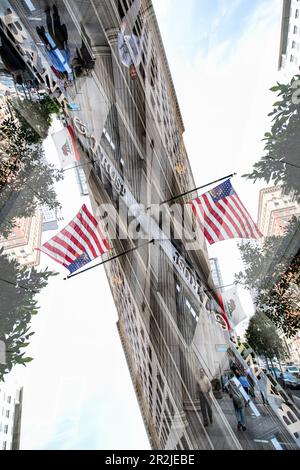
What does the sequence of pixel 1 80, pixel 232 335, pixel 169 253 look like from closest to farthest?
pixel 1 80
pixel 232 335
pixel 169 253

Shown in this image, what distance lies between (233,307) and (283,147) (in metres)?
4.06

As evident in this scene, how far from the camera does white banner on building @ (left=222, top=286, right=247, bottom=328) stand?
7039mm

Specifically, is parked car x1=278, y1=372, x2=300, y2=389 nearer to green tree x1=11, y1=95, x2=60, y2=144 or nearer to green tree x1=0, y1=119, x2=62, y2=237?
green tree x1=0, y1=119, x2=62, y2=237

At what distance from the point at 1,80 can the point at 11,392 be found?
6.78 metres

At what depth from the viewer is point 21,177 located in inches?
273

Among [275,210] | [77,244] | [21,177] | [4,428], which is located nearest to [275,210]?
[275,210]

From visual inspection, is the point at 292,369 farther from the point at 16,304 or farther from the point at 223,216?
the point at 16,304

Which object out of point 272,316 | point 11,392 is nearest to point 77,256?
point 11,392

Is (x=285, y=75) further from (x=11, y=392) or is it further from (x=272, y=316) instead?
(x=11, y=392)

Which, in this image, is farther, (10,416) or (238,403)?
(238,403)

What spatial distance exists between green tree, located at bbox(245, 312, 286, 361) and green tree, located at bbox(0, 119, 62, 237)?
19.1 ft

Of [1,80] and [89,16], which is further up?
[89,16]

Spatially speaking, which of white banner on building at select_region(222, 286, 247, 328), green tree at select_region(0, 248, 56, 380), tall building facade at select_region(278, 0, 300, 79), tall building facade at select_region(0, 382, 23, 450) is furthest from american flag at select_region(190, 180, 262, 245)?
tall building facade at select_region(0, 382, 23, 450)
